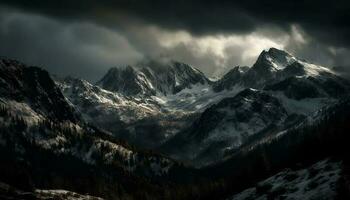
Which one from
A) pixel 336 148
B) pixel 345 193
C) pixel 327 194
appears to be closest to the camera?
pixel 345 193

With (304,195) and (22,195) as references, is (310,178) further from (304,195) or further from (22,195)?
(22,195)

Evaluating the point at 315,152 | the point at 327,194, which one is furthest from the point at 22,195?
the point at 327,194

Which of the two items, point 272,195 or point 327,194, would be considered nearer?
point 327,194

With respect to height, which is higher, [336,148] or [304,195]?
[336,148]

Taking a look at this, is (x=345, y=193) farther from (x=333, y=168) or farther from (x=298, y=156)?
(x=298, y=156)

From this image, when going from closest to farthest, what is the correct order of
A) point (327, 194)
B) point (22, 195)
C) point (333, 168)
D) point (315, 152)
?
point (327, 194), point (333, 168), point (315, 152), point (22, 195)

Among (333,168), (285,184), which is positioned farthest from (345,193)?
(285,184)

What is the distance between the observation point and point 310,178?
124 m

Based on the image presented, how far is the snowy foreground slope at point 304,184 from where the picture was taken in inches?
4254

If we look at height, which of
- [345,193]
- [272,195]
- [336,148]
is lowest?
[345,193]

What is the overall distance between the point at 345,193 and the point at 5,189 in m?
Answer: 130

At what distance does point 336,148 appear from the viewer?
14538 centimetres

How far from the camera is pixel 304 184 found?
120m

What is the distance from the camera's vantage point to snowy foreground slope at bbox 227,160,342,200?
108 meters
